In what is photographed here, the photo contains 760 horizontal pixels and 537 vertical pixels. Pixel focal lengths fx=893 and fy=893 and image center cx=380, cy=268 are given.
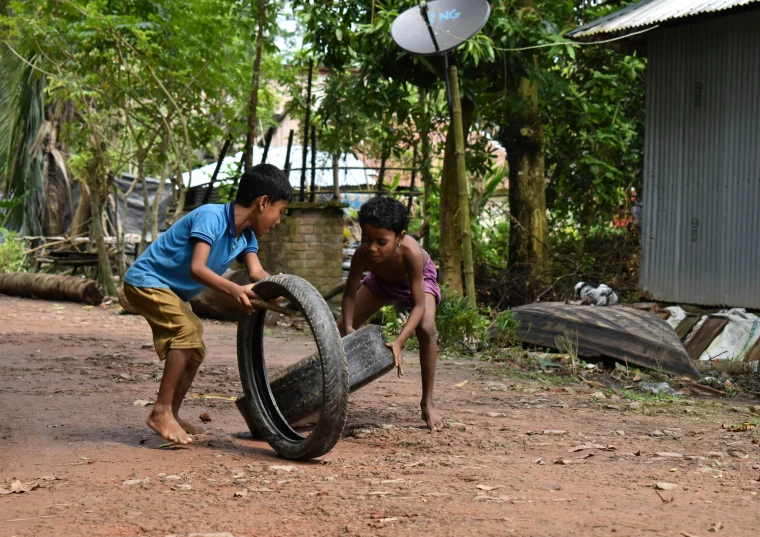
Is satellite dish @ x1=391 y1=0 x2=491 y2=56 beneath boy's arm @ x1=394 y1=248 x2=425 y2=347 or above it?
above

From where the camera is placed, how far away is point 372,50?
10.7 m

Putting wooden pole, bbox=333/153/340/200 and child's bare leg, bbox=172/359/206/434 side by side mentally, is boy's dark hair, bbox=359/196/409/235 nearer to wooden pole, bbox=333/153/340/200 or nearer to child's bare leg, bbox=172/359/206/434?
child's bare leg, bbox=172/359/206/434

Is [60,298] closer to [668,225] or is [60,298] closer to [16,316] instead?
[16,316]

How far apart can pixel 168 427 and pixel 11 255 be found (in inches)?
627

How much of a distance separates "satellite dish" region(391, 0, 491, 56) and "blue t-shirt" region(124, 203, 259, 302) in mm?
4931

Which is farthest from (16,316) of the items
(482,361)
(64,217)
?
(64,217)

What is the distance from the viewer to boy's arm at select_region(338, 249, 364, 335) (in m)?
4.94

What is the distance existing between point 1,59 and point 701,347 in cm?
1368

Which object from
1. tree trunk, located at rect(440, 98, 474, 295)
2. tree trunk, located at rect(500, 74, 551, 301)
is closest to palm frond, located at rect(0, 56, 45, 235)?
tree trunk, located at rect(440, 98, 474, 295)

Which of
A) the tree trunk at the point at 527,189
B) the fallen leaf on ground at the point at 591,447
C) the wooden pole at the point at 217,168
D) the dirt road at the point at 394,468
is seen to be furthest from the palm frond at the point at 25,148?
the fallen leaf on ground at the point at 591,447

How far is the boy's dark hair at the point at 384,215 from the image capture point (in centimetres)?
464

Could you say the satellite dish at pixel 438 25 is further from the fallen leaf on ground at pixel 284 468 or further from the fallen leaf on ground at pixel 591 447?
the fallen leaf on ground at pixel 284 468

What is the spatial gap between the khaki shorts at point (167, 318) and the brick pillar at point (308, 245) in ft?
25.3

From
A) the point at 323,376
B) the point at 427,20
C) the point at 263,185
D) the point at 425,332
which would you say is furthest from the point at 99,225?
the point at 323,376
